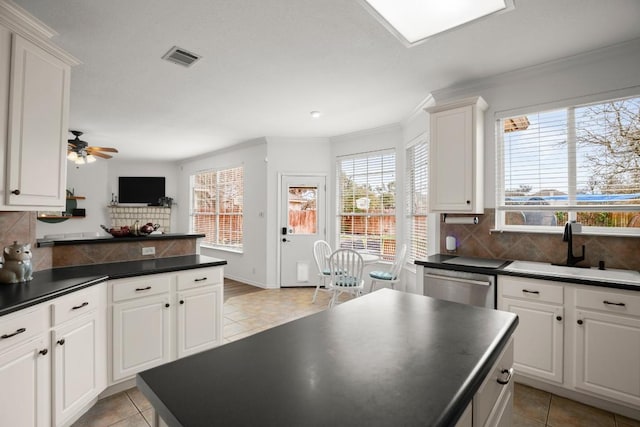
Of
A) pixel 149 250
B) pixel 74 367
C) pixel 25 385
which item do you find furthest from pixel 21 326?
pixel 149 250

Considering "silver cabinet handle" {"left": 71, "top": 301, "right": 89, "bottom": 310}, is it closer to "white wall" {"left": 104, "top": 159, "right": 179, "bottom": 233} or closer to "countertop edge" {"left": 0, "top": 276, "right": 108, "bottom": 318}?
"countertop edge" {"left": 0, "top": 276, "right": 108, "bottom": 318}

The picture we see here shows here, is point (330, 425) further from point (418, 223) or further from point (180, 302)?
point (418, 223)

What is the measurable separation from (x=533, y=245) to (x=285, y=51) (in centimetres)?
279

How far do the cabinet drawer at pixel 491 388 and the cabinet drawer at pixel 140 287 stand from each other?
2338 mm

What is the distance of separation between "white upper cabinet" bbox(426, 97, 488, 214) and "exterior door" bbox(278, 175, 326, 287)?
271 cm

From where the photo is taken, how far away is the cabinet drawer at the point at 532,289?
2.29 meters

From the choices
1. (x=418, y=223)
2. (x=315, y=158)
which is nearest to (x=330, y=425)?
(x=418, y=223)

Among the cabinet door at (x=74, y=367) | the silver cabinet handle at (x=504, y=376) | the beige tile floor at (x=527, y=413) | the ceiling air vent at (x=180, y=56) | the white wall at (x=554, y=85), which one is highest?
the ceiling air vent at (x=180, y=56)

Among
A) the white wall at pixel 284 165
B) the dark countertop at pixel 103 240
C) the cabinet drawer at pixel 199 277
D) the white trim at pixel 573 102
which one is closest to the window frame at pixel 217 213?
the white wall at pixel 284 165

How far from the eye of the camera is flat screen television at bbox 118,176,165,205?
25.5 feet

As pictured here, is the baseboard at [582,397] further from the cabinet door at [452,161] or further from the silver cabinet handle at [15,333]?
the silver cabinet handle at [15,333]

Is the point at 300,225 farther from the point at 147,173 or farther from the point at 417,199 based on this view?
the point at 147,173

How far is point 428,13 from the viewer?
82.5 inches

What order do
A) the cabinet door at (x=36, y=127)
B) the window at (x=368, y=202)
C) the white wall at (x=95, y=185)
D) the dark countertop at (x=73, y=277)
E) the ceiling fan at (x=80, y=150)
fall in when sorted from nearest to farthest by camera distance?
the dark countertop at (x=73, y=277)
the cabinet door at (x=36, y=127)
the ceiling fan at (x=80, y=150)
the window at (x=368, y=202)
the white wall at (x=95, y=185)
